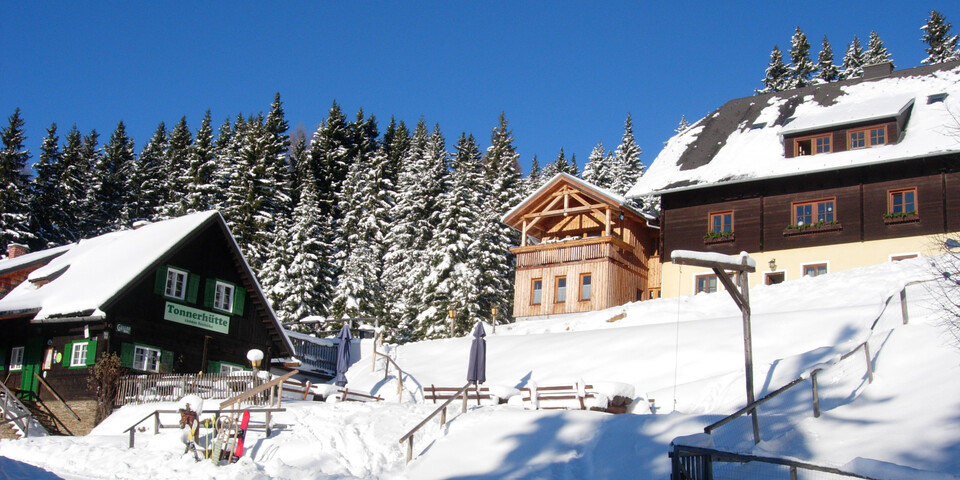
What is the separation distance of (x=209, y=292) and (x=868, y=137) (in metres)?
25.8

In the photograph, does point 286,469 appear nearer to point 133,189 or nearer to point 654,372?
point 654,372

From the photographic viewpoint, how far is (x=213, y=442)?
63.8 ft

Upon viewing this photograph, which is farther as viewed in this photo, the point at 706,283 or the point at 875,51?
the point at 875,51

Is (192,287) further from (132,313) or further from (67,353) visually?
(67,353)

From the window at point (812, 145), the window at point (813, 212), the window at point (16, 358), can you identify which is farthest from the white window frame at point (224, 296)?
the window at point (812, 145)

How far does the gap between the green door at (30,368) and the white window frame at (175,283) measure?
166 inches

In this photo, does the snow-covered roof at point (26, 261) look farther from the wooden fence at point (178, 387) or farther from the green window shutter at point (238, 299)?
the wooden fence at point (178, 387)

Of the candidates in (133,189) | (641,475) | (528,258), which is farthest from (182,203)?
(641,475)

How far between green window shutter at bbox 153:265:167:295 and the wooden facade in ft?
67.4

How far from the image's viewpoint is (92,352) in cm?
2730

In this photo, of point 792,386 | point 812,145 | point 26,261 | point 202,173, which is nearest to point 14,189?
point 202,173

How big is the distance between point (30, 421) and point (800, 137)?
98.0 ft

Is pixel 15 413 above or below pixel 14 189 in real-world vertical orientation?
below

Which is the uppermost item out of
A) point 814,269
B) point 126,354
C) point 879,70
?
point 879,70
